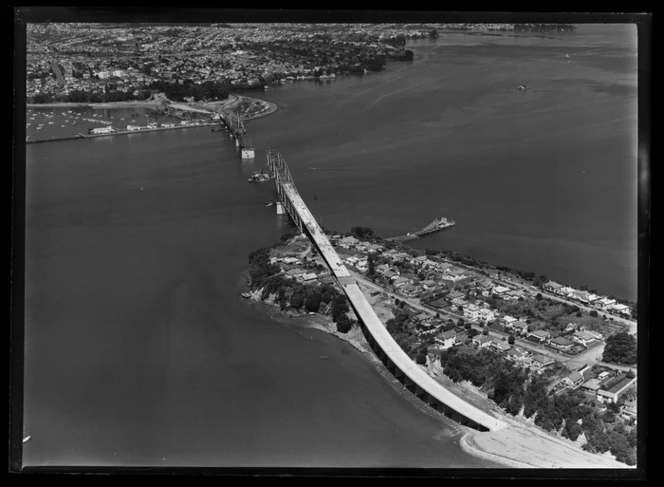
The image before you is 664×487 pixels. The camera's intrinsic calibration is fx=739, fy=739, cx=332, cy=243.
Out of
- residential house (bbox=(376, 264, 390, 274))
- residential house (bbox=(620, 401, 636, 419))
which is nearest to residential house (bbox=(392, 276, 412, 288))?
residential house (bbox=(376, 264, 390, 274))

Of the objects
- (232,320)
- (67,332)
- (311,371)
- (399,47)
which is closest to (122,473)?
(67,332)

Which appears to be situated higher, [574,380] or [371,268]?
[371,268]

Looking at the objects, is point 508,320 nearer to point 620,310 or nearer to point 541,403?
point 620,310

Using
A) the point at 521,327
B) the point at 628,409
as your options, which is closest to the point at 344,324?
the point at 521,327

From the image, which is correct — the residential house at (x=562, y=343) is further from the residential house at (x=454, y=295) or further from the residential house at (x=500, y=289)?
the residential house at (x=454, y=295)

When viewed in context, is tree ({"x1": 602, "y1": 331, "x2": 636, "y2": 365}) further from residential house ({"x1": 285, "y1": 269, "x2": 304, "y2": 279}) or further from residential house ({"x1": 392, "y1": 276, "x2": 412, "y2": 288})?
residential house ({"x1": 285, "y1": 269, "x2": 304, "y2": 279})

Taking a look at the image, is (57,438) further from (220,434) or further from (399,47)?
(399,47)
